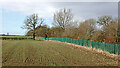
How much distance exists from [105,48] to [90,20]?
2178 centimetres

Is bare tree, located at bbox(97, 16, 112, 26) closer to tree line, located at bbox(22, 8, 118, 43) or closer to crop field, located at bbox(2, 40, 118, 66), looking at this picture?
tree line, located at bbox(22, 8, 118, 43)

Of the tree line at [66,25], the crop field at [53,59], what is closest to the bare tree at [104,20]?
the tree line at [66,25]

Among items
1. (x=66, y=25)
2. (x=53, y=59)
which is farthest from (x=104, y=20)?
(x=53, y=59)

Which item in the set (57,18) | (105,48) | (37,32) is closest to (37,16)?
(37,32)

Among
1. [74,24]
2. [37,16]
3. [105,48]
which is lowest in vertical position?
[105,48]

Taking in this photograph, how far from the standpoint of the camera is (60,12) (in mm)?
46750

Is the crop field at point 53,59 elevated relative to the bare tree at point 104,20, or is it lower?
lower

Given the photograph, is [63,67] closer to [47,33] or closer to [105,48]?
[105,48]

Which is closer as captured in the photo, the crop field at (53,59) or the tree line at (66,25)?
the crop field at (53,59)

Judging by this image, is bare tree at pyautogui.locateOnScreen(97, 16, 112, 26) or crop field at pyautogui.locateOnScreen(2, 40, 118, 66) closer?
crop field at pyautogui.locateOnScreen(2, 40, 118, 66)

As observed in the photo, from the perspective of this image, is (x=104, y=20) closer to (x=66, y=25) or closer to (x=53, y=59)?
(x=66, y=25)

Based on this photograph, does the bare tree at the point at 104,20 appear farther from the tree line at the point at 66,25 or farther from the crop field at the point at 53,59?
the crop field at the point at 53,59

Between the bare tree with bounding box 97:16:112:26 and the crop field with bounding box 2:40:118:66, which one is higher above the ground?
the bare tree with bounding box 97:16:112:26

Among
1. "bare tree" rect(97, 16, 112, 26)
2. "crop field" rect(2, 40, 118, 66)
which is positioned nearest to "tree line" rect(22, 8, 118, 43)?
"bare tree" rect(97, 16, 112, 26)
